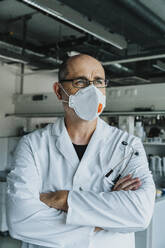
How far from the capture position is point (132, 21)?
3311mm

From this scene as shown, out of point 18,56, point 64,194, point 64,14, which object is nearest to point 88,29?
point 64,14

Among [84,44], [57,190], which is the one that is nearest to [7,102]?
[84,44]

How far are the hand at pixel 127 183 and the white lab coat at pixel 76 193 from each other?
0.10 feet

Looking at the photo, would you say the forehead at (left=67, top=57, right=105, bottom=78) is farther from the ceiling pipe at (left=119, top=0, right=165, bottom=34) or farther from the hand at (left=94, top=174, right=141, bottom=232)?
the ceiling pipe at (left=119, top=0, right=165, bottom=34)

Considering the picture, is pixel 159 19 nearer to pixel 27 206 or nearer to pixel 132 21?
pixel 132 21

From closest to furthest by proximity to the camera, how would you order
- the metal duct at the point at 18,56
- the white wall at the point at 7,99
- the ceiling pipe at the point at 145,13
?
the ceiling pipe at the point at 145,13 → the metal duct at the point at 18,56 → the white wall at the point at 7,99

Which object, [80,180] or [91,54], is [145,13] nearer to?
[91,54]

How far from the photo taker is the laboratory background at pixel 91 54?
297 cm

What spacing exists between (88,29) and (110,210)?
2.41m

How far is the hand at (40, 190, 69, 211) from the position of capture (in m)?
1.18

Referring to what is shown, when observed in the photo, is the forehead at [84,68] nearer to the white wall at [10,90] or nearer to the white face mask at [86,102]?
the white face mask at [86,102]

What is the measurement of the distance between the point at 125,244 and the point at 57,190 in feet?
1.31

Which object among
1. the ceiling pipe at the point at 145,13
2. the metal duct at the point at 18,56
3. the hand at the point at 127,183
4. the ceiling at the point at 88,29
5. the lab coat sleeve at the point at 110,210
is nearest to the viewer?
the lab coat sleeve at the point at 110,210

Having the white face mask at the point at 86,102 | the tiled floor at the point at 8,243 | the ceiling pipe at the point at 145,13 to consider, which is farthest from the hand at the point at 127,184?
the tiled floor at the point at 8,243
